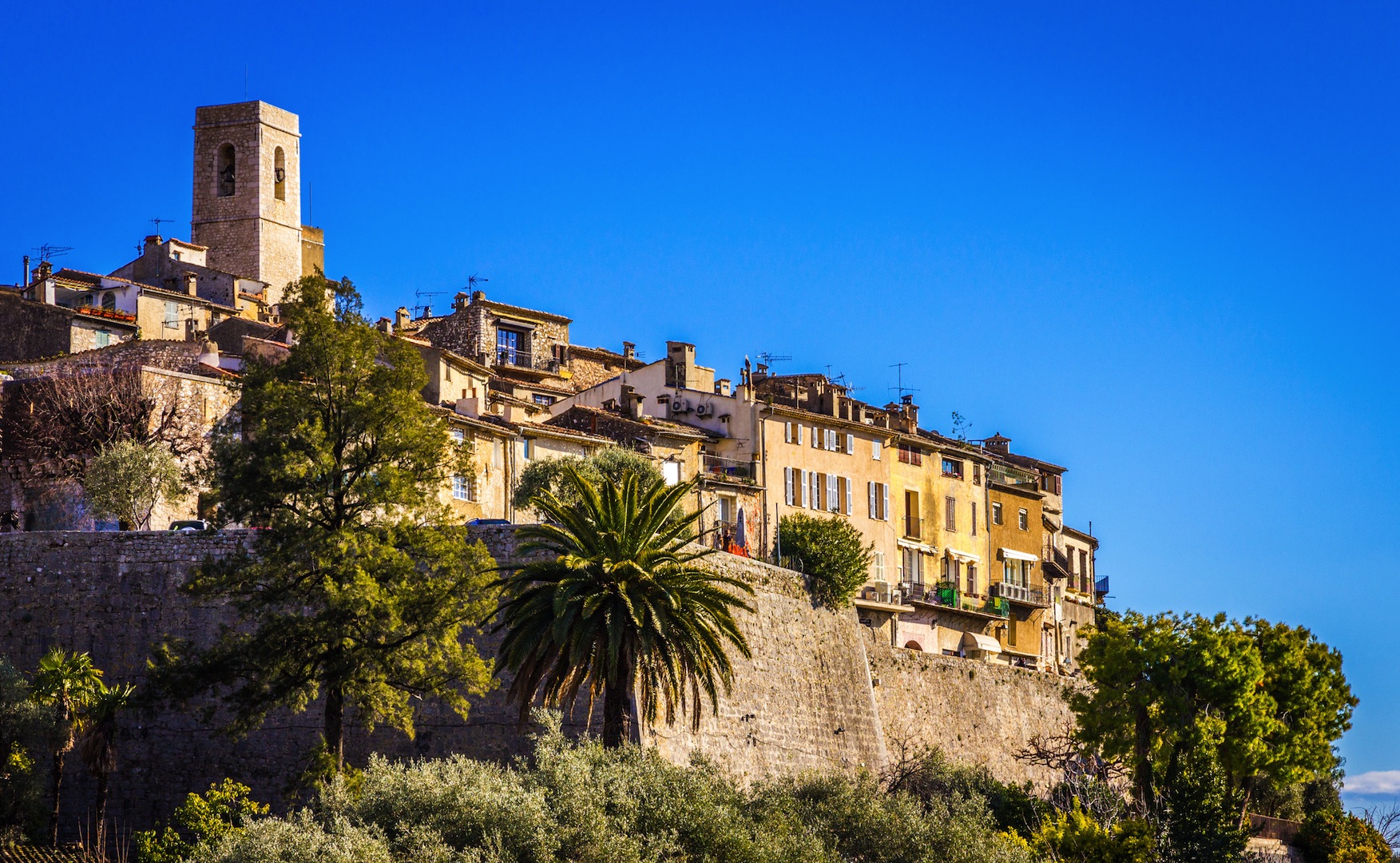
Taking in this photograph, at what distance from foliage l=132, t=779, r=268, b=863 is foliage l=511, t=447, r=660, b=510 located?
17195 mm

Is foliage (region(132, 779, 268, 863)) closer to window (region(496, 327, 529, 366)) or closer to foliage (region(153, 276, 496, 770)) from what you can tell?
foliage (region(153, 276, 496, 770))

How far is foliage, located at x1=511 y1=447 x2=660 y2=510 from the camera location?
190 ft

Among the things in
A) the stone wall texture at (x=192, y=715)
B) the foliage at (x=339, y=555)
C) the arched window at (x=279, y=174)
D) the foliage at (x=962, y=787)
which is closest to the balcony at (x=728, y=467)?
the foliage at (x=962, y=787)

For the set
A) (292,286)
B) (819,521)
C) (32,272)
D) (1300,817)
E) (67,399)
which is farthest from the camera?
(32,272)

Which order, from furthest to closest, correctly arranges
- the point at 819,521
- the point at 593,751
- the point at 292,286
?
the point at 819,521 → the point at 292,286 → the point at 593,751

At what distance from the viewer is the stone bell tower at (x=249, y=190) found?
327 ft

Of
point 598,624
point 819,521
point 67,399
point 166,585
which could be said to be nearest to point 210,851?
point 598,624

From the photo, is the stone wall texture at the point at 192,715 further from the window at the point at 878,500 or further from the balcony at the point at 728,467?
the window at the point at 878,500

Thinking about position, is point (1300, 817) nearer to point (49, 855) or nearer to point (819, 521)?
point (819, 521)

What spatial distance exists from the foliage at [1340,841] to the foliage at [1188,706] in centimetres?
560

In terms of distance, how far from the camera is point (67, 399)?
55844 mm

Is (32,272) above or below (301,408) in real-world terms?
above

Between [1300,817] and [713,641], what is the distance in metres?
38.1

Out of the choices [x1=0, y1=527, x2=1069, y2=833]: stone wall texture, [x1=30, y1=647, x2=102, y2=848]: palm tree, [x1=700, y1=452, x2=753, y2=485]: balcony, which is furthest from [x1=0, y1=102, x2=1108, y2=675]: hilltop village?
[x1=30, y1=647, x2=102, y2=848]: palm tree
